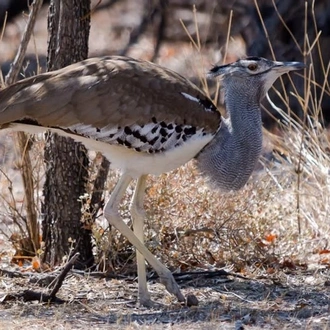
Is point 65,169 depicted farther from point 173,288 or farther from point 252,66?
point 252,66

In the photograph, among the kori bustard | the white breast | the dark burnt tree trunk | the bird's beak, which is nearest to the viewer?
the kori bustard

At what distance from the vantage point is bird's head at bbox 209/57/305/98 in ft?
16.8

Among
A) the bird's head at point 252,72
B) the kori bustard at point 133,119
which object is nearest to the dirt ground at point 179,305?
the kori bustard at point 133,119

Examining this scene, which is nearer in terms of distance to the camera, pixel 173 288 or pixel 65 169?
pixel 173 288

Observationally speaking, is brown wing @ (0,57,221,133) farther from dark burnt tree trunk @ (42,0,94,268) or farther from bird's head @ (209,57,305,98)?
dark burnt tree trunk @ (42,0,94,268)

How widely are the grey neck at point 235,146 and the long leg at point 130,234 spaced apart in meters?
0.45

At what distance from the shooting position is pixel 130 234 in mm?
4922

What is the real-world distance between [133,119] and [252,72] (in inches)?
30.5

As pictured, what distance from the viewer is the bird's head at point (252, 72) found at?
16.8 ft

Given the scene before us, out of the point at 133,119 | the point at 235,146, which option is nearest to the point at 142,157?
the point at 133,119

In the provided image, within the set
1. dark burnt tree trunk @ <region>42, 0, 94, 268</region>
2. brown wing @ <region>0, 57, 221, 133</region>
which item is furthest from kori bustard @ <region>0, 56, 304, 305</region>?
dark burnt tree trunk @ <region>42, 0, 94, 268</region>

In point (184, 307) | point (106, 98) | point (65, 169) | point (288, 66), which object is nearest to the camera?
point (106, 98)

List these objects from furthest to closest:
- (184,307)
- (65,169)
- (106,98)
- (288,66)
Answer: (65,169) → (288,66) → (184,307) → (106,98)

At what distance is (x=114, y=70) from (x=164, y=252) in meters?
1.26
